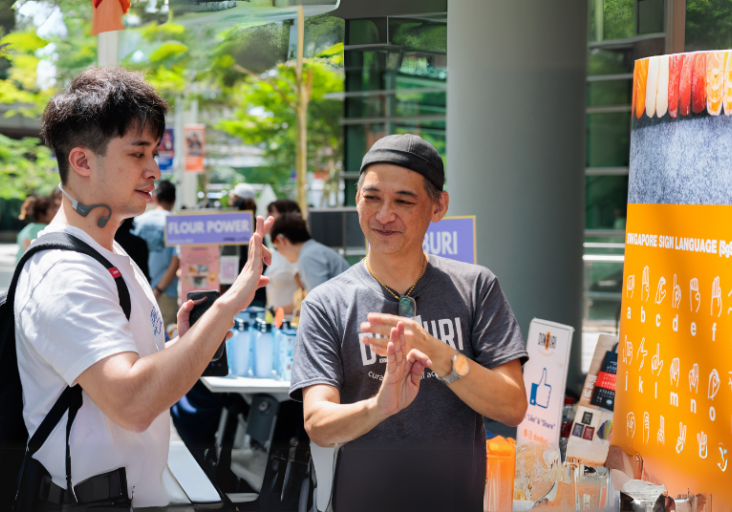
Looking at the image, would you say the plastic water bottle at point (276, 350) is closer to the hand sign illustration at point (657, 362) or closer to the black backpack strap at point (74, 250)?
the hand sign illustration at point (657, 362)

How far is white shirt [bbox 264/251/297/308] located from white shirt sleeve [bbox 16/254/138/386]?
469 centimetres

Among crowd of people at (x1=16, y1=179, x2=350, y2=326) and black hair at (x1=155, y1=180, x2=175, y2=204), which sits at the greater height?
black hair at (x1=155, y1=180, x2=175, y2=204)

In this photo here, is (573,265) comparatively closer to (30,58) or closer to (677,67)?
(677,67)

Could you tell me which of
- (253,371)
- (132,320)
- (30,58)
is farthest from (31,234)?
(132,320)

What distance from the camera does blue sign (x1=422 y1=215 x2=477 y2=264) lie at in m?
3.92

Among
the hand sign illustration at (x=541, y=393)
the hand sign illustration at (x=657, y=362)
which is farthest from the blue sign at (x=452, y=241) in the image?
the hand sign illustration at (x=657, y=362)

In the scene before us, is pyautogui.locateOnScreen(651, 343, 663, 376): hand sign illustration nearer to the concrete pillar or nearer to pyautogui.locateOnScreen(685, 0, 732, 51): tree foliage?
pyautogui.locateOnScreen(685, 0, 732, 51): tree foliage

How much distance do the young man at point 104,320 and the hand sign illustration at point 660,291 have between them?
1.33 meters

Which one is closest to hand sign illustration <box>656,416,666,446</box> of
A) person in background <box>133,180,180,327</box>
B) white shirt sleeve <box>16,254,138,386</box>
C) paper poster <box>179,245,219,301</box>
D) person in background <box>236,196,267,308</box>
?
white shirt sleeve <box>16,254,138,386</box>

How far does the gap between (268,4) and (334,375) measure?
2423mm

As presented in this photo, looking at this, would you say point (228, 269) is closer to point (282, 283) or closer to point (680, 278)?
point (282, 283)

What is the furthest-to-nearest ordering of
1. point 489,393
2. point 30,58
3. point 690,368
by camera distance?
point 30,58, point 690,368, point 489,393

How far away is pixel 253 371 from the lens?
176 inches

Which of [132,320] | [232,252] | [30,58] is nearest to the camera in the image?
[132,320]
